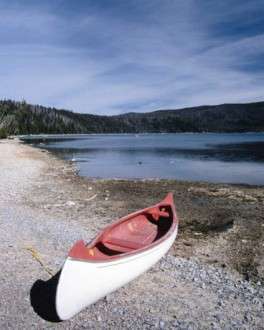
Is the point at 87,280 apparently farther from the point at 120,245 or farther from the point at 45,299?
the point at 120,245

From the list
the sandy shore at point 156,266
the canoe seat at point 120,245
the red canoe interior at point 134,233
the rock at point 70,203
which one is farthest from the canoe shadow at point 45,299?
the rock at point 70,203

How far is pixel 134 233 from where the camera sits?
10953 mm

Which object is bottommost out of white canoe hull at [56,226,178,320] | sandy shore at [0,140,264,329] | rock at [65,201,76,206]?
sandy shore at [0,140,264,329]

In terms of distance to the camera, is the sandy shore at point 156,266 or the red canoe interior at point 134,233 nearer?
the sandy shore at point 156,266

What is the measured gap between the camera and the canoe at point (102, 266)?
7.10 m

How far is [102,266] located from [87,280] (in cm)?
40

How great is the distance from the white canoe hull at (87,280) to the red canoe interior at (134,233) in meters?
0.53

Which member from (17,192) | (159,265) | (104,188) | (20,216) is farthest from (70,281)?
(104,188)

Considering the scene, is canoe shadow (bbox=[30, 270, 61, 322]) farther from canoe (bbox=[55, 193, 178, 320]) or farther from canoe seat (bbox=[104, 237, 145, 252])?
canoe seat (bbox=[104, 237, 145, 252])

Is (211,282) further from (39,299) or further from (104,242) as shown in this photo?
(39,299)

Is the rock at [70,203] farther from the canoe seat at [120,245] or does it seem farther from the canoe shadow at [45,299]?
the canoe shadow at [45,299]

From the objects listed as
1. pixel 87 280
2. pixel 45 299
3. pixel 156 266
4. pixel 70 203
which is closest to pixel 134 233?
pixel 156 266

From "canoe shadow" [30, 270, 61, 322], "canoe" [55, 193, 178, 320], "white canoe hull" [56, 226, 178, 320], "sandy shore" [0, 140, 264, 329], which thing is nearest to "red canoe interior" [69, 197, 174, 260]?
"canoe" [55, 193, 178, 320]

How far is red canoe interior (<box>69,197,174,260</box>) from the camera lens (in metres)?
9.37
